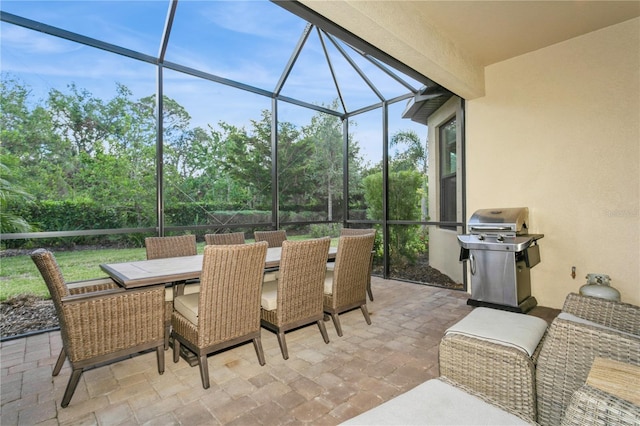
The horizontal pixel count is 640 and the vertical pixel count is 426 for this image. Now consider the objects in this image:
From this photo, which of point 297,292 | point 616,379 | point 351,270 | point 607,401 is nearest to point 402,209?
point 351,270

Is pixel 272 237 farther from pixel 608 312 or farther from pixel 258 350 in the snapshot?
pixel 608 312

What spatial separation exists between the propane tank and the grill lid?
75cm

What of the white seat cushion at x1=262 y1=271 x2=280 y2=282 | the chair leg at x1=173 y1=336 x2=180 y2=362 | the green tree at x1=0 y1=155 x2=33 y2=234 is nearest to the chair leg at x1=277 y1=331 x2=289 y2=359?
the chair leg at x1=173 y1=336 x2=180 y2=362

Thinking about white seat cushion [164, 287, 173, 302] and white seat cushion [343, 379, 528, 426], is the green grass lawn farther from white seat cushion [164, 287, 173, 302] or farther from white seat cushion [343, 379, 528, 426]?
white seat cushion [343, 379, 528, 426]

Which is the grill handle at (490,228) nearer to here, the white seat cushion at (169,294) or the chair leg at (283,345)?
the chair leg at (283,345)

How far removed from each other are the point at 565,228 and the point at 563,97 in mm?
1493

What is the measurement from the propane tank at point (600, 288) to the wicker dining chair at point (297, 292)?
2.54 m

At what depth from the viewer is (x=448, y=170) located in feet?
15.4

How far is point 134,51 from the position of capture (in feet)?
11.9

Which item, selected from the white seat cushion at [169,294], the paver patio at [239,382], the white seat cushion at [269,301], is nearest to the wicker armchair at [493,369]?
the paver patio at [239,382]

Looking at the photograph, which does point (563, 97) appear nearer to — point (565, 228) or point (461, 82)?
point (461, 82)

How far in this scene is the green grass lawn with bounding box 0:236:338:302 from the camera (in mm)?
3029

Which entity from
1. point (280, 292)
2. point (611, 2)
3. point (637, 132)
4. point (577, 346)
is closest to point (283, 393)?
point (280, 292)

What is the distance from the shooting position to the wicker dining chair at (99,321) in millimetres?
1959
